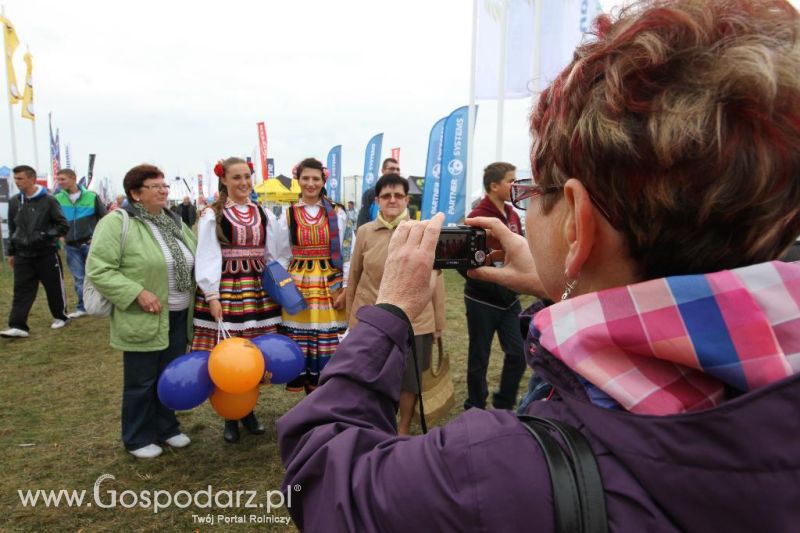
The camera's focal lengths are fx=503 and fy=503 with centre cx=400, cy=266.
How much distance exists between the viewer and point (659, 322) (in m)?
0.55

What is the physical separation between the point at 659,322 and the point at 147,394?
330 cm

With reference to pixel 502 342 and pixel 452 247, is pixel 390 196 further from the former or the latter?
pixel 452 247

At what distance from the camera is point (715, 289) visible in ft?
1.77

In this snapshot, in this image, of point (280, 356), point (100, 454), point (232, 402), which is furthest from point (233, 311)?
point (100, 454)

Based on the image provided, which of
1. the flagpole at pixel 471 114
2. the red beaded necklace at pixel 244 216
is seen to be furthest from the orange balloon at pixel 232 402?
the flagpole at pixel 471 114

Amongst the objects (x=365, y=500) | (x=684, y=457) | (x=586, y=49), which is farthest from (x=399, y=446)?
(x=586, y=49)

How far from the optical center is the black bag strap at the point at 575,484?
1.71 ft

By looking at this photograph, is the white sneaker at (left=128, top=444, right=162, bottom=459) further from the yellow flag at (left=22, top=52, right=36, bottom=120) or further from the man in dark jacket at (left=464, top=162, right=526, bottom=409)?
the yellow flag at (left=22, top=52, right=36, bottom=120)

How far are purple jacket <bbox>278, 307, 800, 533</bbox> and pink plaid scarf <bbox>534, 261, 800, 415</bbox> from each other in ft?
0.10

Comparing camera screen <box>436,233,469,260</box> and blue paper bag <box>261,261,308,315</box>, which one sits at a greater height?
camera screen <box>436,233,469,260</box>

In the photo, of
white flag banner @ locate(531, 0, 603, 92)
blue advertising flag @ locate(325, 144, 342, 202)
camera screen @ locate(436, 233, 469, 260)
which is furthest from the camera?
blue advertising flag @ locate(325, 144, 342, 202)

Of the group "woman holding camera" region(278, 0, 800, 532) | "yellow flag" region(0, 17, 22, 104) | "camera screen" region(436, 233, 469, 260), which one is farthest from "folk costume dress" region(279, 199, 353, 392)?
"yellow flag" region(0, 17, 22, 104)

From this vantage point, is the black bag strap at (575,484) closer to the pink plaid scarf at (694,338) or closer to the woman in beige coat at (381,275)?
the pink plaid scarf at (694,338)

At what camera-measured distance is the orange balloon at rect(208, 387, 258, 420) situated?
9.82ft
